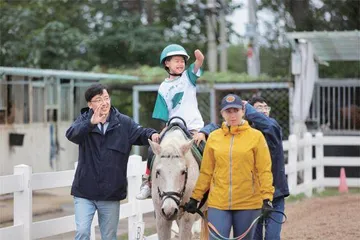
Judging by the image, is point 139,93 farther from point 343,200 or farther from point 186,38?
point 186,38

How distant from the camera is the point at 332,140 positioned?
60.8ft

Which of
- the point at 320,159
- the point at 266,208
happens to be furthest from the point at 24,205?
the point at 320,159

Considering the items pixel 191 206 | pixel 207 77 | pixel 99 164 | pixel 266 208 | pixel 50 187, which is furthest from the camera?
pixel 207 77

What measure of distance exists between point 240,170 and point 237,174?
4 centimetres

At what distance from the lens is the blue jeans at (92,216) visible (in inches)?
320

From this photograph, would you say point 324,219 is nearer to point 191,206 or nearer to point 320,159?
point 320,159

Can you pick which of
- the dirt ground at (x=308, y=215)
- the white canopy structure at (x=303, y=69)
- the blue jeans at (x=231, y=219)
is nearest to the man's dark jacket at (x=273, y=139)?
the blue jeans at (x=231, y=219)

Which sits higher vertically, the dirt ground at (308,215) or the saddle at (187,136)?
the saddle at (187,136)

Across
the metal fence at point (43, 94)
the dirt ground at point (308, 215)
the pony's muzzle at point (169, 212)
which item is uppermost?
the metal fence at point (43, 94)

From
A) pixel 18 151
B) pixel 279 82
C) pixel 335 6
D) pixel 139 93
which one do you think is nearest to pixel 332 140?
pixel 279 82

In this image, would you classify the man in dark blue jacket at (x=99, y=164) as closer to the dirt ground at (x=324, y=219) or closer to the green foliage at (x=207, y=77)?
the dirt ground at (x=324, y=219)

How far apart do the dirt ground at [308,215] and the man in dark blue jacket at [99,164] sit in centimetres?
422

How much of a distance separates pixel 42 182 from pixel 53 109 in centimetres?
1271

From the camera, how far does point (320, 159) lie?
18.8m
